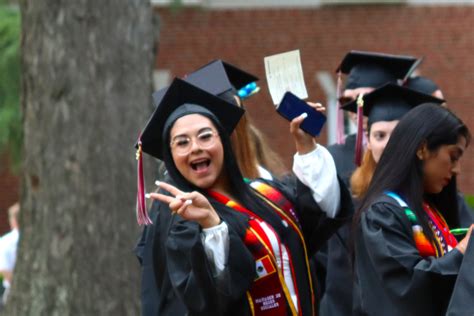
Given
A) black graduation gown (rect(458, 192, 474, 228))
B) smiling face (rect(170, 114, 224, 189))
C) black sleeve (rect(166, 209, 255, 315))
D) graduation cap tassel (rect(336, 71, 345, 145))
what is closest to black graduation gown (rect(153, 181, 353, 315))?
black sleeve (rect(166, 209, 255, 315))

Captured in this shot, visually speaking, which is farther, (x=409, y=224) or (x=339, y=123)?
(x=339, y=123)

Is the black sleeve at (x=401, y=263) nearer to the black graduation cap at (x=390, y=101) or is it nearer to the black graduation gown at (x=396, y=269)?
the black graduation gown at (x=396, y=269)

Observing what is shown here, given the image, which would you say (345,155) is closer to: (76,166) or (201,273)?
(201,273)

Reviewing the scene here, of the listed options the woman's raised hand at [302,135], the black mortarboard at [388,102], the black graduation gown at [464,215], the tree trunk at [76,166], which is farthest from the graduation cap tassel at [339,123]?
the tree trunk at [76,166]

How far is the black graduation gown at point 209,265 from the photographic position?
5.18m

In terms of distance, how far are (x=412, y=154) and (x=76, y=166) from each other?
4.59 meters

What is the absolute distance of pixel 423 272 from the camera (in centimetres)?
535

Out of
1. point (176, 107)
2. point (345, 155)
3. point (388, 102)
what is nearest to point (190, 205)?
point (176, 107)

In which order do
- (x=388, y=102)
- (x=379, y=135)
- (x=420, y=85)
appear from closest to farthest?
(x=379, y=135)
(x=388, y=102)
(x=420, y=85)

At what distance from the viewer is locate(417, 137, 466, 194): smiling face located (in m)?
5.66

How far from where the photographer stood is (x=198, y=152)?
5.44 metres

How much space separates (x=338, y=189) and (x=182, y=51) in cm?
1279

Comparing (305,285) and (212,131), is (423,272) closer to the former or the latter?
(305,285)

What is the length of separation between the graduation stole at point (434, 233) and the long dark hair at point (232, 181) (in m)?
0.50
